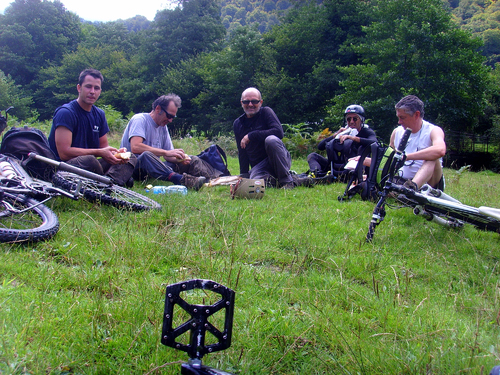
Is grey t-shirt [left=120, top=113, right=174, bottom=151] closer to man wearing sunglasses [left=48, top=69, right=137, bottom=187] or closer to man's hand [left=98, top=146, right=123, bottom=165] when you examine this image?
man wearing sunglasses [left=48, top=69, right=137, bottom=187]

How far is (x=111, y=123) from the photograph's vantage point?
50.5 feet

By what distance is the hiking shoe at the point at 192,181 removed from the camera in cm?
564

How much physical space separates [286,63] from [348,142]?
29.5 m

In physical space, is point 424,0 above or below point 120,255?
above

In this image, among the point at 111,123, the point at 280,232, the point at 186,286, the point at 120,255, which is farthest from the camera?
the point at 111,123

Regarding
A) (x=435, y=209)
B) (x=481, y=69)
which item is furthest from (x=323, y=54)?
(x=435, y=209)

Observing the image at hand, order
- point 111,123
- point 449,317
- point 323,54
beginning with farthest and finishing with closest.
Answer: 1. point 323,54
2. point 111,123
3. point 449,317

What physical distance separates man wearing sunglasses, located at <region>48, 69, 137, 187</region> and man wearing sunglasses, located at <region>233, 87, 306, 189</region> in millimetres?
2040

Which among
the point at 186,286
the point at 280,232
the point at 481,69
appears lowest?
the point at 280,232

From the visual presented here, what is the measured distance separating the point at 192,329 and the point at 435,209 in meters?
3.02

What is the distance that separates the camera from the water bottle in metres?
3.33

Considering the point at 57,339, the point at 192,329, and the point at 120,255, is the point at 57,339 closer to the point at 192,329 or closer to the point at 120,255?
the point at 192,329

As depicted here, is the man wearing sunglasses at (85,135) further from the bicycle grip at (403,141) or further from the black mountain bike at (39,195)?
the bicycle grip at (403,141)

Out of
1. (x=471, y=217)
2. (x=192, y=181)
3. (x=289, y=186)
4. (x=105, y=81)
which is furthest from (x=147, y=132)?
(x=105, y=81)
